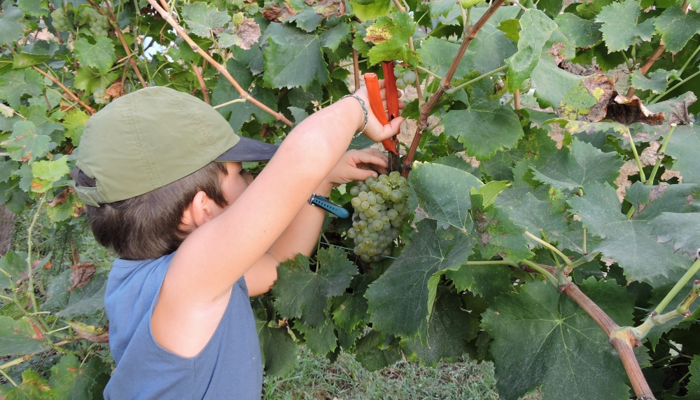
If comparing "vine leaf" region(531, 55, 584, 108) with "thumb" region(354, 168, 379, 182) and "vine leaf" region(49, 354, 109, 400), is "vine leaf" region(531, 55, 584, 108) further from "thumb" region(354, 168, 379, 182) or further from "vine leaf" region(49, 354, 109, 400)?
"vine leaf" region(49, 354, 109, 400)

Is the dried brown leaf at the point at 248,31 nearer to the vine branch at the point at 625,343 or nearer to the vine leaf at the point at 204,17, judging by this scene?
the vine leaf at the point at 204,17

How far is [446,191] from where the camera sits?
99 cm

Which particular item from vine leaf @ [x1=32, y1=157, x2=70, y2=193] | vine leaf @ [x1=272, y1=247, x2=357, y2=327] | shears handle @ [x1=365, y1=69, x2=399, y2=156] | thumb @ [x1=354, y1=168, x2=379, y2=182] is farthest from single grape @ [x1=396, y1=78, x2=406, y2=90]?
vine leaf @ [x1=32, y1=157, x2=70, y2=193]

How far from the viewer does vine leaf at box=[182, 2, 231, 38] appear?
4.81 ft

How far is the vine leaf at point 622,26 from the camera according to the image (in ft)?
4.45

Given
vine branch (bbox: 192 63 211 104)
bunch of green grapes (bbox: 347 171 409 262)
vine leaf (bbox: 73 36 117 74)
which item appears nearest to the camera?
bunch of green grapes (bbox: 347 171 409 262)

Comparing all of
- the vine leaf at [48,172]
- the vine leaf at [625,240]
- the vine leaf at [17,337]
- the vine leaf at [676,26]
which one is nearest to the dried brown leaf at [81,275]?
the vine leaf at [17,337]

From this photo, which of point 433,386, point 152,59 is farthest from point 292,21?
point 433,386

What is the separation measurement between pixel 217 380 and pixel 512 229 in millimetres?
790

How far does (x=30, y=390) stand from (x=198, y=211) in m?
0.88

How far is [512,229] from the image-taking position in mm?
886

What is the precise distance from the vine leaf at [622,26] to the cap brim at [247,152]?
3.00 feet

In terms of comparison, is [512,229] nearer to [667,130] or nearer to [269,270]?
[667,130]

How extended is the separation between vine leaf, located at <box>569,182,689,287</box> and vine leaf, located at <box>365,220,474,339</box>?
227 millimetres
